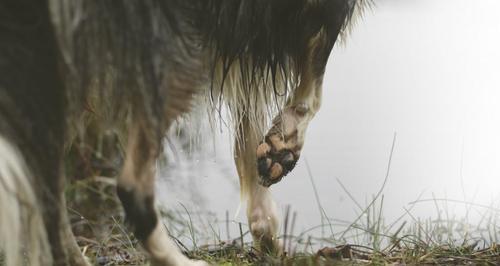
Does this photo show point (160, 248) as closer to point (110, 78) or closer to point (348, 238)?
point (110, 78)

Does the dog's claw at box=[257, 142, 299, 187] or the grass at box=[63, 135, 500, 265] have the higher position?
the dog's claw at box=[257, 142, 299, 187]

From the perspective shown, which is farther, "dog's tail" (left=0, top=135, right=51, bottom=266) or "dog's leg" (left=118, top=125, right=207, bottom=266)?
"dog's leg" (left=118, top=125, right=207, bottom=266)

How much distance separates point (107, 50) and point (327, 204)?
0.96 meters

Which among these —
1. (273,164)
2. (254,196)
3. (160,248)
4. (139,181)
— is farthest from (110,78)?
(254,196)

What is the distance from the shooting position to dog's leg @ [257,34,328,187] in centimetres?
186

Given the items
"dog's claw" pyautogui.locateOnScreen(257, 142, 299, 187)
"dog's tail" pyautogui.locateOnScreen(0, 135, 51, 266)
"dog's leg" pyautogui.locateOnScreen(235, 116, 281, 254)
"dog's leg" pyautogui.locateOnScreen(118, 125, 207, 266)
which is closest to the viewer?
"dog's tail" pyautogui.locateOnScreen(0, 135, 51, 266)

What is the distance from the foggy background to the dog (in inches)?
17.3

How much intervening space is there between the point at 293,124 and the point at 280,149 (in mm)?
84

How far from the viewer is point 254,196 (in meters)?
2.11

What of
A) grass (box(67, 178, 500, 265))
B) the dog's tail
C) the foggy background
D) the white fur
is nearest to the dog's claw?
grass (box(67, 178, 500, 265))

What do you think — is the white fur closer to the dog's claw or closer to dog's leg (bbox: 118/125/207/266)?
dog's leg (bbox: 118/125/207/266)

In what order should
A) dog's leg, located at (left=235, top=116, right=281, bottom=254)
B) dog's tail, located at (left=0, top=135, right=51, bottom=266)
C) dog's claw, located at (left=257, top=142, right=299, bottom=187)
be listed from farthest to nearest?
1. dog's leg, located at (left=235, top=116, right=281, bottom=254)
2. dog's claw, located at (left=257, top=142, right=299, bottom=187)
3. dog's tail, located at (left=0, top=135, right=51, bottom=266)

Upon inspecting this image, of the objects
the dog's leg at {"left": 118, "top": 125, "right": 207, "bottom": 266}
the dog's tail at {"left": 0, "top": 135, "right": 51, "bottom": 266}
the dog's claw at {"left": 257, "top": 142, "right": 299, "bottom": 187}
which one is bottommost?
the dog's tail at {"left": 0, "top": 135, "right": 51, "bottom": 266}

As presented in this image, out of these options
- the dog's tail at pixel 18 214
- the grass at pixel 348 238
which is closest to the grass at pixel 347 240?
the grass at pixel 348 238
